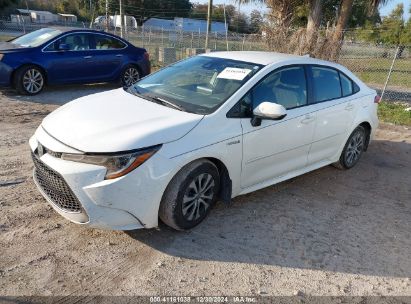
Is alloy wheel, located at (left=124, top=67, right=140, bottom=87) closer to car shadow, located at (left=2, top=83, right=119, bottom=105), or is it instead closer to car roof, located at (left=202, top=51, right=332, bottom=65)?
car shadow, located at (left=2, top=83, right=119, bottom=105)

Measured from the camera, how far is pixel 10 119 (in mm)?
6914

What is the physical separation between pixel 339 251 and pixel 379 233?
68 cm

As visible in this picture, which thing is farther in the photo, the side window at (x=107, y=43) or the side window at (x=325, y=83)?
the side window at (x=107, y=43)

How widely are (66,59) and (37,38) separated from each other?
A: 2.90ft

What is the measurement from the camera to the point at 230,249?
138 inches

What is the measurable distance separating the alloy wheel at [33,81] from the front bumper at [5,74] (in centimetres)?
30

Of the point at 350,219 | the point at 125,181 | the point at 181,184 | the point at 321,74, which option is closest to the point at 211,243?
the point at 181,184

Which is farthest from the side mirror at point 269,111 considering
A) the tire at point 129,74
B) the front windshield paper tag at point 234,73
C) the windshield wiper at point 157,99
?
the tire at point 129,74

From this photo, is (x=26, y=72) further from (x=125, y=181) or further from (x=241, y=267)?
(x=241, y=267)

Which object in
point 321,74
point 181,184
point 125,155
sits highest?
point 321,74

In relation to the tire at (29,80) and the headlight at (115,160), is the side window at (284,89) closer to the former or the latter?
the headlight at (115,160)

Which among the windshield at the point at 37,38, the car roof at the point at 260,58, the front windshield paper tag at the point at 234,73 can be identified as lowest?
the windshield at the point at 37,38

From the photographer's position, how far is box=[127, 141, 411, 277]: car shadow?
346 cm

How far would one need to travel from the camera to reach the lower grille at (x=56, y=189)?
10.4ft
